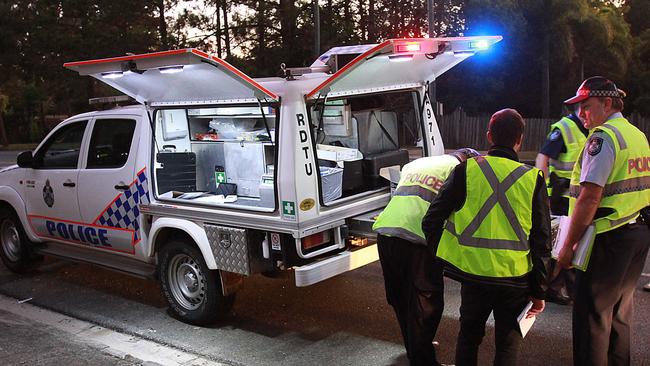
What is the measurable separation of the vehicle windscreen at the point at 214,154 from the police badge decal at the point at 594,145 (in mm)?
2710

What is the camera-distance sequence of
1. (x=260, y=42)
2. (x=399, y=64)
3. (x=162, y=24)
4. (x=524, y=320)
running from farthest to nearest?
(x=162, y=24), (x=260, y=42), (x=399, y=64), (x=524, y=320)

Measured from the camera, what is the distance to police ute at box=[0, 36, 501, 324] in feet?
16.4

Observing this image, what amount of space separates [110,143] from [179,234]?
4.13ft

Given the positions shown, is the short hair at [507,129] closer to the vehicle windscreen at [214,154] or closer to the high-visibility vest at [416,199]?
the high-visibility vest at [416,199]

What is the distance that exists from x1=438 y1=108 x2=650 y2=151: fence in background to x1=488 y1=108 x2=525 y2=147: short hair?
68.8 feet

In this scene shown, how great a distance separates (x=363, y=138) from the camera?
6086 mm

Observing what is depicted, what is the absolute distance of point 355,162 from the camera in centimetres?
586

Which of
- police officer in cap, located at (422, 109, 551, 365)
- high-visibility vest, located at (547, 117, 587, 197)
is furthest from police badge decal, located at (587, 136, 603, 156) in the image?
high-visibility vest, located at (547, 117, 587, 197)

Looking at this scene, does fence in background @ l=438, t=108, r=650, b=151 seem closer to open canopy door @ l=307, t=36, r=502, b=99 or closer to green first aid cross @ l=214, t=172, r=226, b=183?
open canopy door @ l=307, t=36, r=502, b=99

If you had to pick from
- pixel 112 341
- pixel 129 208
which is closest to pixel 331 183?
pixel 129 208

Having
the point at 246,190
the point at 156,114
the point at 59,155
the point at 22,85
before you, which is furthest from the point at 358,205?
the point at 22,85

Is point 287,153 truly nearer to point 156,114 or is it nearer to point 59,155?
point 156,114

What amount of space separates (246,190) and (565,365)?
3.07m

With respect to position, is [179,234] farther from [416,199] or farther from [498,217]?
[498,217]
